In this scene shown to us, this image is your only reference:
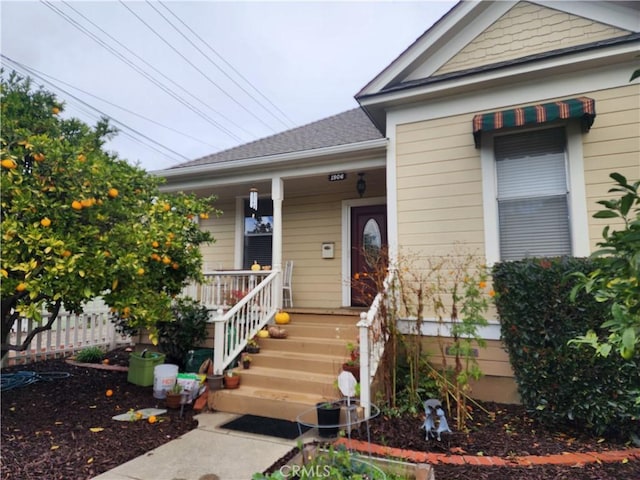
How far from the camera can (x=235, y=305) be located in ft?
17.1

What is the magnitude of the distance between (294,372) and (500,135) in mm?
4093

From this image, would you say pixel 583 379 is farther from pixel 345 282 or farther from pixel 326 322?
pixel 345 282

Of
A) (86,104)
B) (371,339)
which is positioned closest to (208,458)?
(371,339)

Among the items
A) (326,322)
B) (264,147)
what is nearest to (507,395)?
(326,322)

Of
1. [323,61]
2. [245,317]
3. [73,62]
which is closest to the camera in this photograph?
[245,317]

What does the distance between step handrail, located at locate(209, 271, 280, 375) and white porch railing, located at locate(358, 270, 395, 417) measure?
181cm

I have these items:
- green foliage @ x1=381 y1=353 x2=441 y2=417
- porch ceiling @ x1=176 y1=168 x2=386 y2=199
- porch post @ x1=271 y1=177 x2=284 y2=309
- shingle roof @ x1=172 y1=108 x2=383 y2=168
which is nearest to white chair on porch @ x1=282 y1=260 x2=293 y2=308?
porch post @ x1=271 y1=177 x2=284 y2=309

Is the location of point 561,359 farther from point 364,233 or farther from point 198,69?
point 198,69

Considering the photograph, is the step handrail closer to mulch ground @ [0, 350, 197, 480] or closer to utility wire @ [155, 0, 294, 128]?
mulch ground @ [0, 350, 197, 480]

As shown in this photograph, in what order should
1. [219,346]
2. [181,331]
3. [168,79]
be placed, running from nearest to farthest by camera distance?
[219,346] → [181,331] → [168,79]

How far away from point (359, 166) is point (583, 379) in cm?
404

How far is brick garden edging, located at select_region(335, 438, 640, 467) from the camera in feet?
9.35

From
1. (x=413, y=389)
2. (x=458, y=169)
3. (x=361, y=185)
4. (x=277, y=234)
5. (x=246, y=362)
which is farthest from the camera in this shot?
(x=361, y=185)

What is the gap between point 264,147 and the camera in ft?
25.9
